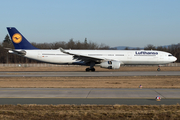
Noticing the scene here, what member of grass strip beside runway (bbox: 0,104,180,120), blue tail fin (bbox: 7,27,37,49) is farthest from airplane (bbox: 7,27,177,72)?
grass strip beside runway (bbox: 0,104,180,120)

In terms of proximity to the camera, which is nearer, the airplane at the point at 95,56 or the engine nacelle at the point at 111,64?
the engine nacelle at the point at 111,64

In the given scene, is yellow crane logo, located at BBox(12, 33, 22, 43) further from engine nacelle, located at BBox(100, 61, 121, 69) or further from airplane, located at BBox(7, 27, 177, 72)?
engine nacelle, located at BBox(100, 61, 121, 69)

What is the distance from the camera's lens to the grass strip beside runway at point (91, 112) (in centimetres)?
804

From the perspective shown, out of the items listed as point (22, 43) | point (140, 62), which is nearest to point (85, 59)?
point (140, 62)

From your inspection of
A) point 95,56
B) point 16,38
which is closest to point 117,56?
point 95,56

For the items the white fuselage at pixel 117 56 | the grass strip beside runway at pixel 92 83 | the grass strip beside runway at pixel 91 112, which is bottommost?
the grass strip beside runway at pixel 92 83

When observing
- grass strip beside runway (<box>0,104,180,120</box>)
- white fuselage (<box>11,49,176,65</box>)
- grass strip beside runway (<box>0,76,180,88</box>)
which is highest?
white fuselage (<box>11,49,176,65</box>)

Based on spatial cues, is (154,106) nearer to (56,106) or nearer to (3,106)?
(56,106)

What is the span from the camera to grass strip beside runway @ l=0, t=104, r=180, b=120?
26.4 ft

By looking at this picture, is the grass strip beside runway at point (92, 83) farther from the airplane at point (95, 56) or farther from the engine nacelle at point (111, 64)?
the airplane at point (95, 56)

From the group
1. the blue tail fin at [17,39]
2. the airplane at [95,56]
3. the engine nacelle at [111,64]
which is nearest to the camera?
the engine nacelle at [111,64]

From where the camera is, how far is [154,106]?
9.56m

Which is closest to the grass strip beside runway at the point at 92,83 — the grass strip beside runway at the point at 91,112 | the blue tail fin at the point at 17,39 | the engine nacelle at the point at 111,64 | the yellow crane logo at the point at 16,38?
the grass strip beside runway at the point at 91,112

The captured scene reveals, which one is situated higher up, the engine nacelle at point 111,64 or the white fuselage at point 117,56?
the white fuselage at point 117,56
